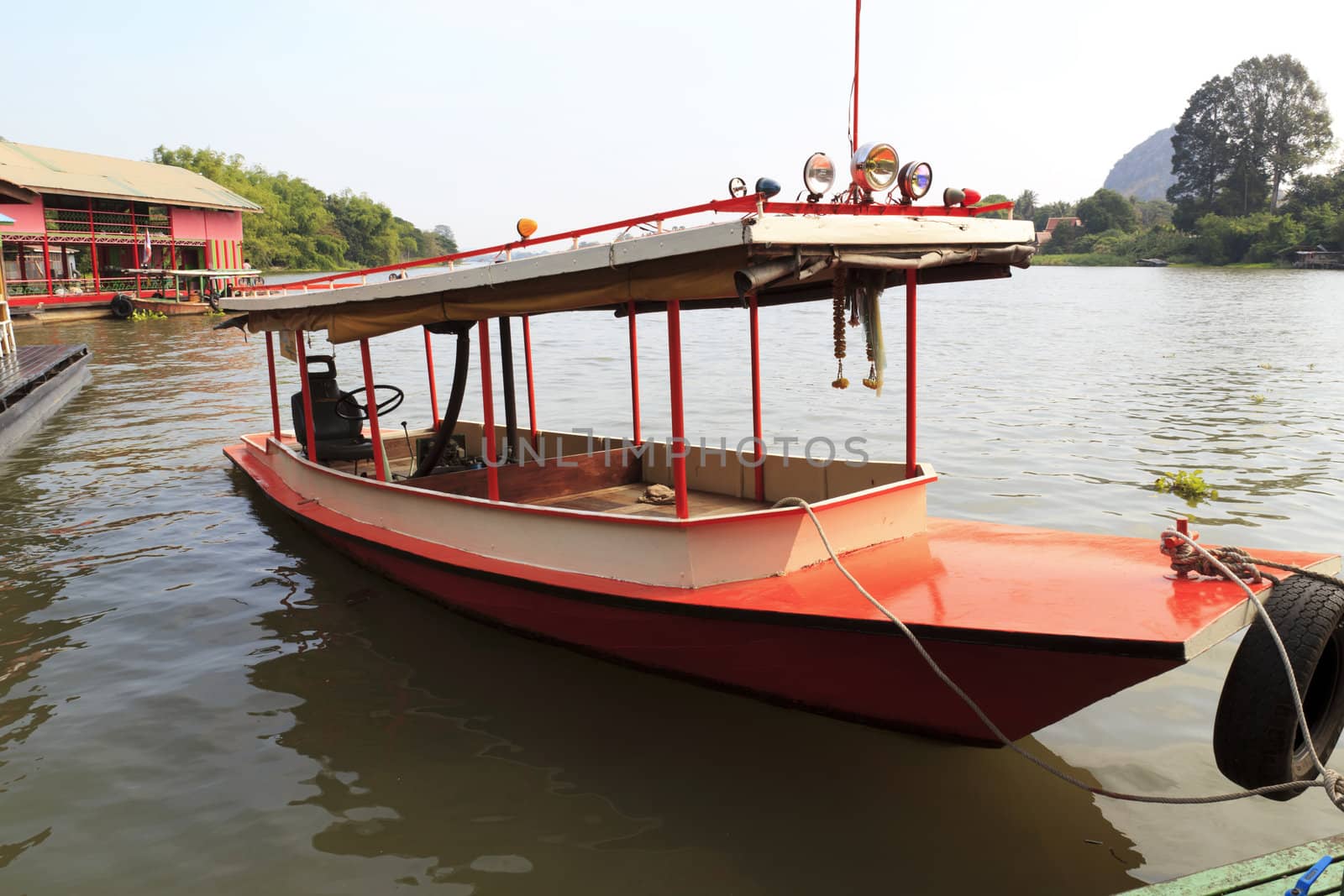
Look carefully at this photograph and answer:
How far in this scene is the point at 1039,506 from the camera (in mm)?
8438

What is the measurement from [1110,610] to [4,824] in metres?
4.87

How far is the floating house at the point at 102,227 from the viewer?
1236 inches

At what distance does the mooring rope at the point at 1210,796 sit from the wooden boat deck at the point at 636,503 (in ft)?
5.33

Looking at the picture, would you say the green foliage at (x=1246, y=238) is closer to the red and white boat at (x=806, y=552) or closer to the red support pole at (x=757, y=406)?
the red support pole at (x=757, y=406)

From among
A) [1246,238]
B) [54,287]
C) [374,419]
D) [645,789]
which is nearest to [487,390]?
[374,419]

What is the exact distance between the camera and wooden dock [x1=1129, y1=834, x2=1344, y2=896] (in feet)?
8.70

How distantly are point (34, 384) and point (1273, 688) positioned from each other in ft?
53.7

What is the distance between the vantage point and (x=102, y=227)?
1379 inches

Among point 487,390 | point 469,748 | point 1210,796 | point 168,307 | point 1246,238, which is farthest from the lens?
point 1246,238

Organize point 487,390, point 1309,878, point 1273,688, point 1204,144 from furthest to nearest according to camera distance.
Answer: point 1204,144 < point 487,390 < point 1273,688 < point 1309,878

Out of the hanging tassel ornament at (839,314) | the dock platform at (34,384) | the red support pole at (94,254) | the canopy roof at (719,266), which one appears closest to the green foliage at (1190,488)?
the canopy roof at (719,266)

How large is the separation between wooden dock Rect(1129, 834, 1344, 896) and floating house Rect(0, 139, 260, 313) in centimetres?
3522

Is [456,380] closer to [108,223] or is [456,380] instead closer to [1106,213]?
[108,223]

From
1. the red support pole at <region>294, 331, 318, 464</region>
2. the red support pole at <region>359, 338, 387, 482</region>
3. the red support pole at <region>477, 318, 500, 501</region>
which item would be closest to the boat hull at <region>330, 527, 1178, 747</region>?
the red support pole at <region>477, 318, 500, 501</region>
